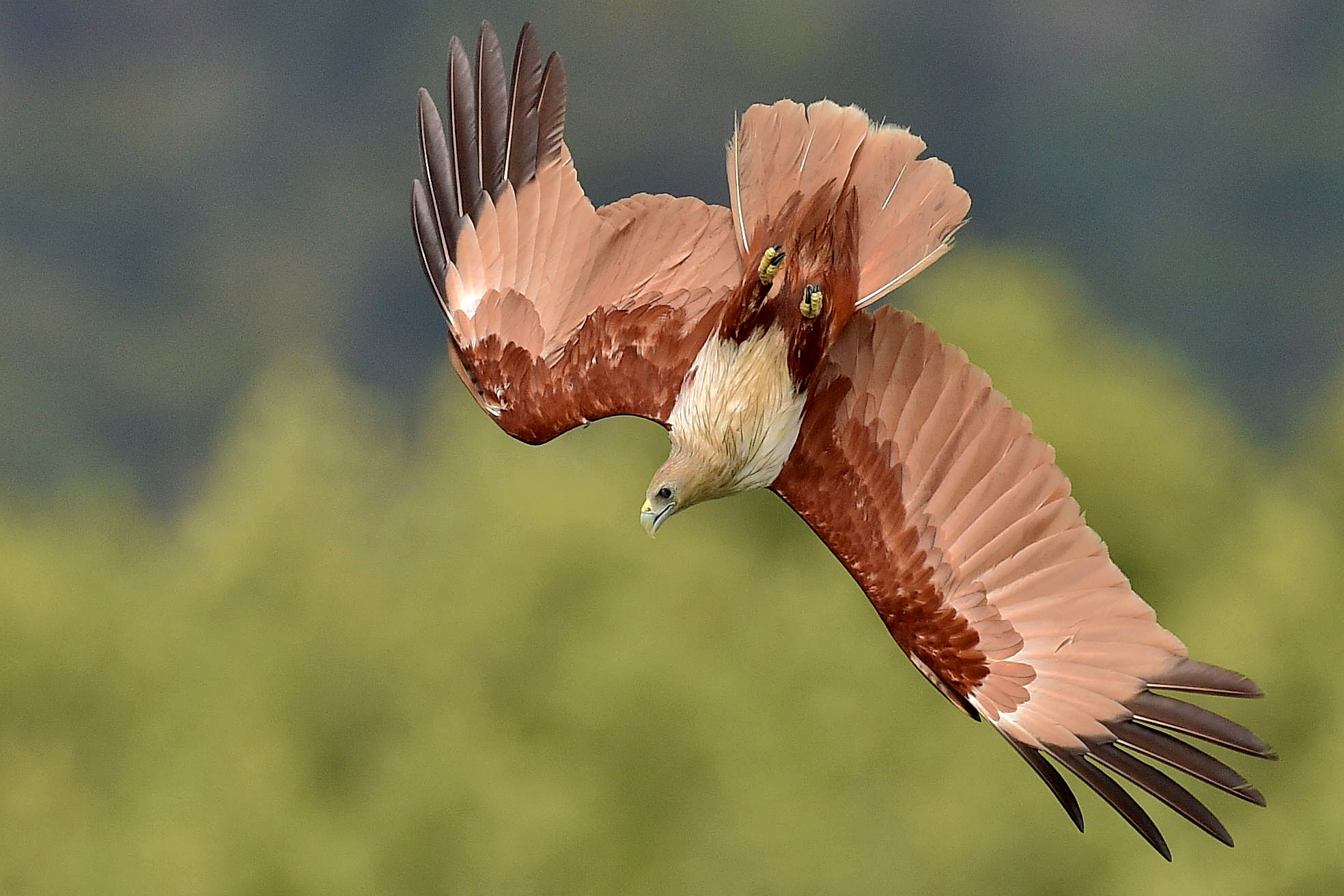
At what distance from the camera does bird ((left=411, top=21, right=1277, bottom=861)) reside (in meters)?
4.36

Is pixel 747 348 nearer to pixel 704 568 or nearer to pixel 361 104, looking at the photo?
pixel 704 568

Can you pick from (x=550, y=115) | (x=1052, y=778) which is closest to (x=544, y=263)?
(x=550, y=115)

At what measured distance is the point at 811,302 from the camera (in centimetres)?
446

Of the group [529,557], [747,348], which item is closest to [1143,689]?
[747,348]

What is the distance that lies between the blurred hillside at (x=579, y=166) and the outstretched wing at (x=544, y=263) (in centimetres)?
3185

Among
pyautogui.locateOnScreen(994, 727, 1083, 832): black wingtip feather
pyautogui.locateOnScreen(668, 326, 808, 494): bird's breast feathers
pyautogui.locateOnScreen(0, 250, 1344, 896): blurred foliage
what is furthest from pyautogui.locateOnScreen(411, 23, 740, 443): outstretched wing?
pyautogui.locateOnScreen(0, 250, 1344, 896): blurred foliage

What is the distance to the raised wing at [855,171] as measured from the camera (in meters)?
4.60

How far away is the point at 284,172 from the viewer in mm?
45656

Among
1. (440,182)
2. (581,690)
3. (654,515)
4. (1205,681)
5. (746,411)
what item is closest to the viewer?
(1205,681)

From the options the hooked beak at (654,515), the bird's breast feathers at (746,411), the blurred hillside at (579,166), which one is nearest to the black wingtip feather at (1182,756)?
the bird's breast feathers at (746,411)

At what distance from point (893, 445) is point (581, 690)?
9.17 meters

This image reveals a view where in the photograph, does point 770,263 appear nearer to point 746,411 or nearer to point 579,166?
point 746,411

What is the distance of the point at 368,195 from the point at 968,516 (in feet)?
133

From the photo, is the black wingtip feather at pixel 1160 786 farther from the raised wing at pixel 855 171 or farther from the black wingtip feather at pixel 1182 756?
the raised wing at pixel 855 171
